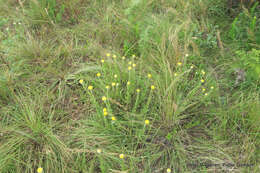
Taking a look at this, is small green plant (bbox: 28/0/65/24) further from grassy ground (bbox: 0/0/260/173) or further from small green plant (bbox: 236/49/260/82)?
small green plant (bbox: 236/49/260/82)

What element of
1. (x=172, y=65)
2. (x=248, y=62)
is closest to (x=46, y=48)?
(x=172, y=65)

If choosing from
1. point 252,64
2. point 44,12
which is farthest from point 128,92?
point 44,12

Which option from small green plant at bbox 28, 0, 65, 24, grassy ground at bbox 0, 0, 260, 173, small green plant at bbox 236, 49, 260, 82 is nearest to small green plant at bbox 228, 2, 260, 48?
grassy ground at bbox 0, 0, 260, 173

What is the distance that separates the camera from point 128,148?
1.68 m

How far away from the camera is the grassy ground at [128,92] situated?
1.60 metres

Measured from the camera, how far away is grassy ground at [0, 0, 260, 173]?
160 centimetres

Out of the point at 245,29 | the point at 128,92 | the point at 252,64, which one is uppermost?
the point at 245,29

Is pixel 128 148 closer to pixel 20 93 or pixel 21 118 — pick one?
pixel 21 118

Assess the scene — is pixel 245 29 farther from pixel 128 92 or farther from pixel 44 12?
pixel 44 12

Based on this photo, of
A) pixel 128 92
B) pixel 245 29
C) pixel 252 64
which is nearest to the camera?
pixel 128 92

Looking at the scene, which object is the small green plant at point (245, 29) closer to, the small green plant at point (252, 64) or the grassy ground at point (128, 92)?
the grassy ground at point (128, 92)

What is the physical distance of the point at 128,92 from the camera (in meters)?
1.69

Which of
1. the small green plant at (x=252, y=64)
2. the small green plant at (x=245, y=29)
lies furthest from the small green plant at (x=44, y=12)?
the small green plant at (x=252, y=64)

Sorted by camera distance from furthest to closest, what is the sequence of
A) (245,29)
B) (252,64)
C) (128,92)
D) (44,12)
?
(44,12), (245,29), (252,64), (128,92)
